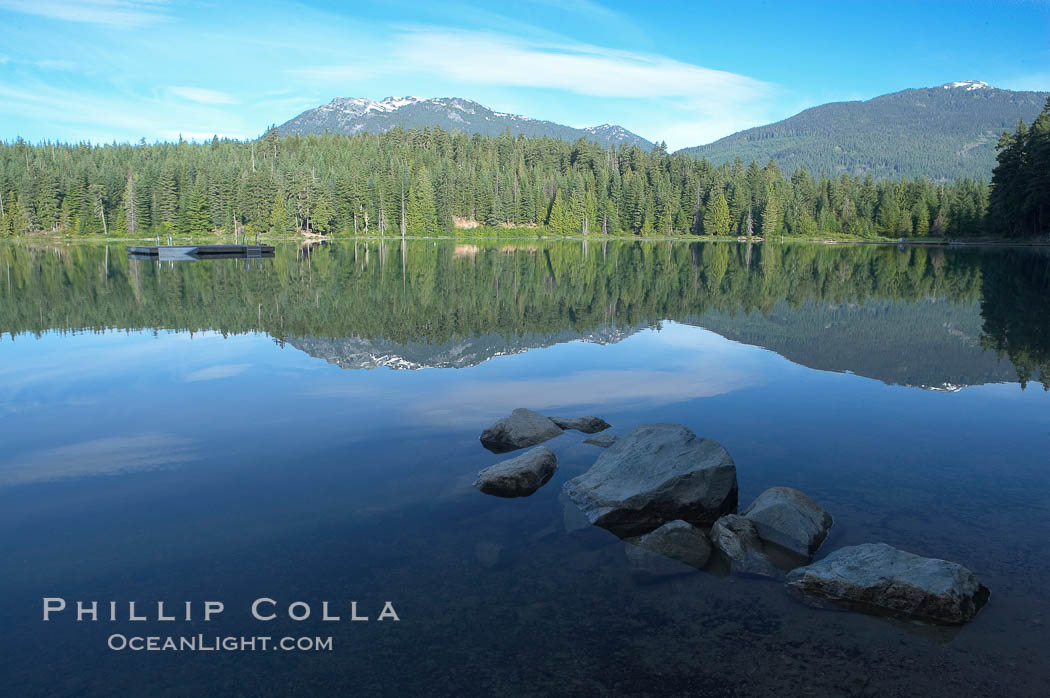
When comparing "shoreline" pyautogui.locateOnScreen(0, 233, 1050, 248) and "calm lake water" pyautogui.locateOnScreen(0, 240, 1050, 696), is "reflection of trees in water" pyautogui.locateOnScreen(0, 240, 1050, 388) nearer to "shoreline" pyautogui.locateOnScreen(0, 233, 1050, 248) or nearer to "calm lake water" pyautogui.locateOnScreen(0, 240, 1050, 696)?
"calm lake water" pyautogui.locateOnScreen(0, 240, 1050, 696)

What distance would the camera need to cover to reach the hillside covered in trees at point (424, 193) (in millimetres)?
129250

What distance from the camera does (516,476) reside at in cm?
1084

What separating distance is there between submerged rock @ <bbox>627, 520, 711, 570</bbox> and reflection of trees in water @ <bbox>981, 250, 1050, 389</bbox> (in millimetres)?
14366

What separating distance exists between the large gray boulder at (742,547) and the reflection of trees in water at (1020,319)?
13.6m

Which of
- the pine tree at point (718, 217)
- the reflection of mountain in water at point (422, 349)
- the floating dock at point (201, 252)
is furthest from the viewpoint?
the pine tree at point (718, 217)

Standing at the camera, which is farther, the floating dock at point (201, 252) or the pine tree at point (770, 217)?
the pine tree at point (770, 217)

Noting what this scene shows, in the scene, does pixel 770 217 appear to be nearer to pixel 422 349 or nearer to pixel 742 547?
pixel 422 349

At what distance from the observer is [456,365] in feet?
65.1

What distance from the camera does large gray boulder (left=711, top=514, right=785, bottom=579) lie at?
855 centimetres

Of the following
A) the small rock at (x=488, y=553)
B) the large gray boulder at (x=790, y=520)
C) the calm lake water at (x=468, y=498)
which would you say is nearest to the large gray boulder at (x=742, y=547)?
the large gray boulder at (x=790, y=520)

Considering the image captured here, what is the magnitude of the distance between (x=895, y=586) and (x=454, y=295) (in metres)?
30.2

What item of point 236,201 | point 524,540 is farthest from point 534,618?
point 236,201

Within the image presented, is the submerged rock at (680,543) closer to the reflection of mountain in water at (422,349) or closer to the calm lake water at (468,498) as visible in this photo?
the calm lake water at (468,498)

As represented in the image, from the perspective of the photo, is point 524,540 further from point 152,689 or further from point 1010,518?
point 1010,518
